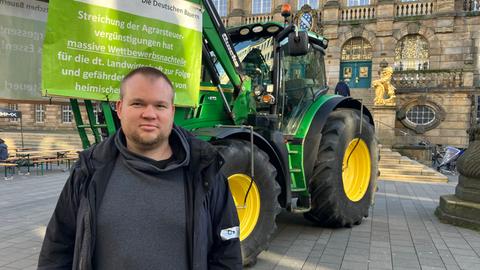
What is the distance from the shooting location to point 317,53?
6.73 meters

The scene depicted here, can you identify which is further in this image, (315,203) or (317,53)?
(317,53)

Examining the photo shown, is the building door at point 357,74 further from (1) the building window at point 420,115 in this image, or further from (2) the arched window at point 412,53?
(1) the building window at point 420,115

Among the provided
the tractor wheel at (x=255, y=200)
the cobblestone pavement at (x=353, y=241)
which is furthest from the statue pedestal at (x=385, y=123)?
the tractor wheel at (x=255, y=200)

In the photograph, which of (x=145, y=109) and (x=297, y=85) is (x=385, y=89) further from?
(x=145, y=109)

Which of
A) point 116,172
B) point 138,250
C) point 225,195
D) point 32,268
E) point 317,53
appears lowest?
point 32,268

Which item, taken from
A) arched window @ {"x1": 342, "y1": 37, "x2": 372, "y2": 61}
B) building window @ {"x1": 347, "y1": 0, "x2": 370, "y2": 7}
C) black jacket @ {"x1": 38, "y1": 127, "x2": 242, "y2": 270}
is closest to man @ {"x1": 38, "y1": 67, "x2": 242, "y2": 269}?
black jacket @ {"x1": 38, "y1": 127, "x2": 242, "y2": 270}

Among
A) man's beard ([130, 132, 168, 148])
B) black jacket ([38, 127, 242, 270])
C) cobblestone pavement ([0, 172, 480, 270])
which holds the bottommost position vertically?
cobblestone pavement ([0, 172, 480, 270])

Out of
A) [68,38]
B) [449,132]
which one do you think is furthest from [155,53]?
[449,132]

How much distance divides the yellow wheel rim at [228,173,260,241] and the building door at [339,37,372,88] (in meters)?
21.1

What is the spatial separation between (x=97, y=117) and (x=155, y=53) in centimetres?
91

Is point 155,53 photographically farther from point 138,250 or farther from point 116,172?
point 138,250

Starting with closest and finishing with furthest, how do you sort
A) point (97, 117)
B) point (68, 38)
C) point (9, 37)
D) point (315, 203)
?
point (68, 38) → point (9, 37) → point (97, 117) → point (315, 203)

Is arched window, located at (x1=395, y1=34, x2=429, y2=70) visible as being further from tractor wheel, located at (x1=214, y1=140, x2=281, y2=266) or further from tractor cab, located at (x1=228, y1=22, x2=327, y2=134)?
tractor wheel, located at (x1=214, y1=140, x2=281, y2=266)

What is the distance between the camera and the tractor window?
5941 mm
